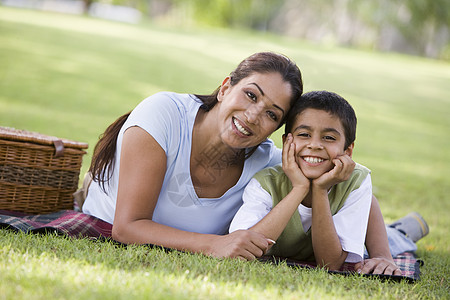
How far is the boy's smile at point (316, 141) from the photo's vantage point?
10.5 feet

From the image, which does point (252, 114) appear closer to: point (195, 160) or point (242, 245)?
point (195, 160)

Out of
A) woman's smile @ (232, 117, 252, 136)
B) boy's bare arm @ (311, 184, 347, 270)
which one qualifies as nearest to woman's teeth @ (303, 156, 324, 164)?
boy's bare arm @ (311, 184, 347, 270)

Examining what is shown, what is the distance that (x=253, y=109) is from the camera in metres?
3.17

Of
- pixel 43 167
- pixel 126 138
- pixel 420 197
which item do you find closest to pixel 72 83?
pixel 420 197

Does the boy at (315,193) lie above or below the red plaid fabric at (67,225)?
above

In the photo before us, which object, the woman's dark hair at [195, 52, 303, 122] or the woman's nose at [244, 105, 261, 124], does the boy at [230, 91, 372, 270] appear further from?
the woman's nose at [244, 105, 261, 124]

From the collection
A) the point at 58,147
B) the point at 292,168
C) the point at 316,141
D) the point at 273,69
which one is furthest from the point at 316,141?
the point at 58,147

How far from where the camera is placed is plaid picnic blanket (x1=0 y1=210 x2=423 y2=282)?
3165 millimetres

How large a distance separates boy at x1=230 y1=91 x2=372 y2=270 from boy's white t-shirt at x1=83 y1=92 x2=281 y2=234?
0.70 ft

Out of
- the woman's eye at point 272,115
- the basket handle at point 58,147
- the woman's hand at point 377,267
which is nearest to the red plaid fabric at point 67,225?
the basket handle at point 58,147

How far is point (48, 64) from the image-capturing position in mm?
16672

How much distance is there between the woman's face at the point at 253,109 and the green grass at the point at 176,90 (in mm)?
731

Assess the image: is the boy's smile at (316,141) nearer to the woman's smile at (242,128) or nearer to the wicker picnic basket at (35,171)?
the woman's smile at (242,128)

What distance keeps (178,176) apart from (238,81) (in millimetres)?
678
